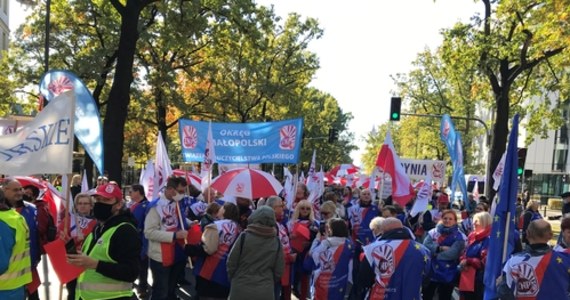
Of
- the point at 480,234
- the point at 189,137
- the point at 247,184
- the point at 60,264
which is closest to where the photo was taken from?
the point at 60,264

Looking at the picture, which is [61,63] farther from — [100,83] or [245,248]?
[245,248]

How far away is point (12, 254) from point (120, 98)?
9771 millimetres

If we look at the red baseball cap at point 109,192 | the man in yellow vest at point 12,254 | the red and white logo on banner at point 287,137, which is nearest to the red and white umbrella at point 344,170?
the red and white logo on banner at point 287,137

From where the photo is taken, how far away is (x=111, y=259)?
3.90 metres

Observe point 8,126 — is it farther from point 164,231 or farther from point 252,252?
point 252,252

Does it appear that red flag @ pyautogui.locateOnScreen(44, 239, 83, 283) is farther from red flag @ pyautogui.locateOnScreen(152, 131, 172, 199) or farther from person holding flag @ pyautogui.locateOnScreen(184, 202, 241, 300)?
red flag @ pyautogui.locateOnScreen(152, 131, 172, 199)

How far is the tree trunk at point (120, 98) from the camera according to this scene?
13594mm

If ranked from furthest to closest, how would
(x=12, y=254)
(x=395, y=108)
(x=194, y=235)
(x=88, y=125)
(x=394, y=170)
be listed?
(x=395, y=108) < (x=394, y=170) < (x=88, y=125) < (x=194, y=235) < (x=12, y=254)

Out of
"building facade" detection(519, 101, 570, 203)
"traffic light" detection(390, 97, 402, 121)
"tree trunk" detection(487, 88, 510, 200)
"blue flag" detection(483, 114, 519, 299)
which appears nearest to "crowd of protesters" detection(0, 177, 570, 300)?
"blue flag" detection(483, 114, 519, 299)

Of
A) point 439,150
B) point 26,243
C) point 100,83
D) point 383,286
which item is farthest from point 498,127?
point 439,150

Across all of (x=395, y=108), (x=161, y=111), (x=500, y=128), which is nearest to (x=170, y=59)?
(x=161, y=111)

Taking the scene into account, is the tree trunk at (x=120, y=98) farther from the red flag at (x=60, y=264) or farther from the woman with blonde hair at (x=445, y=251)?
the red flag at (x=60, y=264)

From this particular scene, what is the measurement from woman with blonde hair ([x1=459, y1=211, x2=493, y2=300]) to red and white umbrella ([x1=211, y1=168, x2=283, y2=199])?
299cm

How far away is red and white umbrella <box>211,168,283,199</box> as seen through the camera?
7.90m
